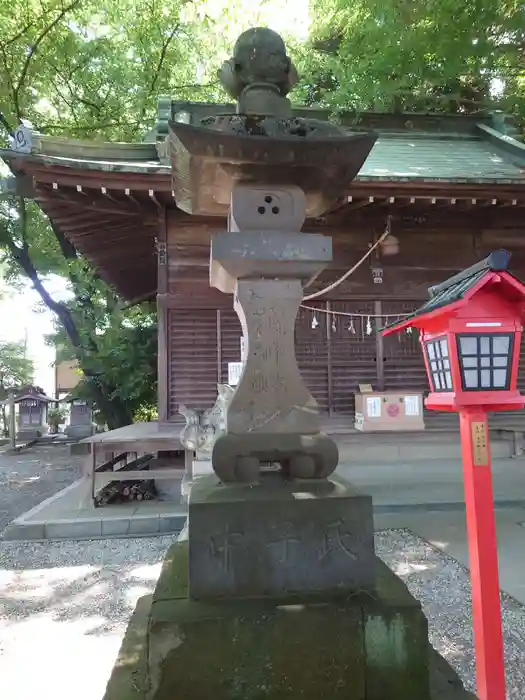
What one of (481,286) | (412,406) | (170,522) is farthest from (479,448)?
(412,406)

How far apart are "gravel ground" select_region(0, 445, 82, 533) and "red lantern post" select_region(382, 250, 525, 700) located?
650 centimetres

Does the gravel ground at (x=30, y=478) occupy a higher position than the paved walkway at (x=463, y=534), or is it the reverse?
the paved walkway at (x=463, y=534)

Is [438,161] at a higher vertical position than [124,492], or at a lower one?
higher

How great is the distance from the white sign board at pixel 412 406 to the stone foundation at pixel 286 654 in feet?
18.4

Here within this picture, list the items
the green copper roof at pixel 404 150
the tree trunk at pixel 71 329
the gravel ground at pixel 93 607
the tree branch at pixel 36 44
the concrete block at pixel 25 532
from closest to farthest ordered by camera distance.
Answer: the gravel ground at pixel 93 607 < the concrete block at pixel 25 532 < the green copper roof at pixel 404 150 < the tree branch at pixel 36 44 < the tree trunk at pixel 71 329

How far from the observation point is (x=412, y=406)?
740cm

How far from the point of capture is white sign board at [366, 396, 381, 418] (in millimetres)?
7297

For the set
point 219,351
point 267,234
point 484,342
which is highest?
point 267,234

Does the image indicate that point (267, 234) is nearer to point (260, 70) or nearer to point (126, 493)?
point (260, 70)

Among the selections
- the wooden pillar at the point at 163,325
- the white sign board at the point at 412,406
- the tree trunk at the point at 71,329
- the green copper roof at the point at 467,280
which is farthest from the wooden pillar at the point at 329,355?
the tree trunk at the point at 71,329

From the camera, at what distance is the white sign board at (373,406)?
287 inches

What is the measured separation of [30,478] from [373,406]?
8283 mm

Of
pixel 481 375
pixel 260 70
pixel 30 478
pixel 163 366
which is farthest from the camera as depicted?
pixel 30 478

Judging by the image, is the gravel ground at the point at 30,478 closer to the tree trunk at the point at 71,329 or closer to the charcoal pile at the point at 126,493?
the charcoal pile at the point at 126,493
